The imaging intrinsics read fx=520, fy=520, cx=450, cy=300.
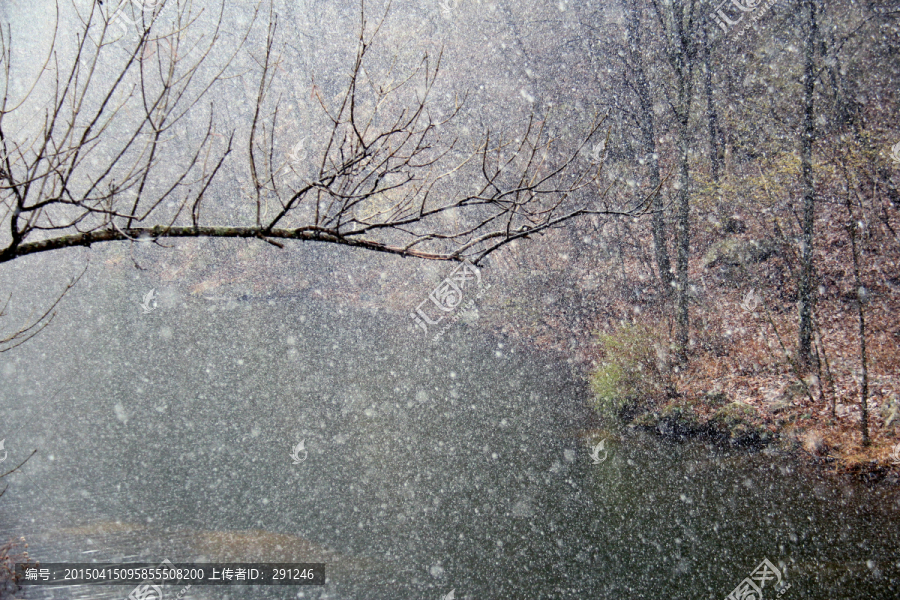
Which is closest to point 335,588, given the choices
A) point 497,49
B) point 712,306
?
point 712,306

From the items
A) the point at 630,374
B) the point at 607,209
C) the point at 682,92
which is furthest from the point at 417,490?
the point at 682,92

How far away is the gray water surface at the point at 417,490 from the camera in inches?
240

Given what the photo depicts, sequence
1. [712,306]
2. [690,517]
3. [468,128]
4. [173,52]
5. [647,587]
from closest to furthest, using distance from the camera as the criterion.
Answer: [173,52] → [647,587] → [690,517] → [712,306] → [468,128]

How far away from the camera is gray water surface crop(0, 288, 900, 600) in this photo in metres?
6.10

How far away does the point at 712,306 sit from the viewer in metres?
11.5

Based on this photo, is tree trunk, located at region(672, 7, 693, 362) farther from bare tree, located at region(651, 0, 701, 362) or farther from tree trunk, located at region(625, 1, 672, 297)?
tree trunk, located at region(625, 1, 672, 297)

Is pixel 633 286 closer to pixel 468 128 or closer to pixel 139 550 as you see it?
pixel 468 128

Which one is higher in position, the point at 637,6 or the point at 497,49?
the point at 497,49

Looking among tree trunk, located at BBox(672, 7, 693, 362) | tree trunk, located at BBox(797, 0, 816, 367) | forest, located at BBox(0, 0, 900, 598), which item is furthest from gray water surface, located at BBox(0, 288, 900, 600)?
tree trunk, located at BBox(672, 7, 693, 362)

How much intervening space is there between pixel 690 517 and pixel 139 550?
7409mm

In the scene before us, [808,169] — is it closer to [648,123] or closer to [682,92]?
[682,92]

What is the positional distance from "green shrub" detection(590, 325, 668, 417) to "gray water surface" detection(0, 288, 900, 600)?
61 centimetres

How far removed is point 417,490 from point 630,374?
4422 millimetres

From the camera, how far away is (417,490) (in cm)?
815
